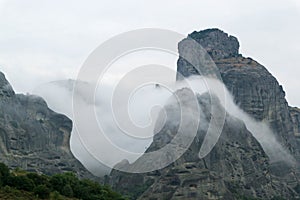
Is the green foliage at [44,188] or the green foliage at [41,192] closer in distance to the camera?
the green foliage at [44,188]

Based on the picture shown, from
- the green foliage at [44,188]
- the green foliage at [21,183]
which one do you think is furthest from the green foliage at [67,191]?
the green foliage at [21,183]

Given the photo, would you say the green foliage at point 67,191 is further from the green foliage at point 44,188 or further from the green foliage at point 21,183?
the green foliage at point 21,183

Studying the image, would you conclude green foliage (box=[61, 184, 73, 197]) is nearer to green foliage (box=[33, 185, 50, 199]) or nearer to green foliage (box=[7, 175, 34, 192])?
green foliage (box=[7, 175, 34, 192])

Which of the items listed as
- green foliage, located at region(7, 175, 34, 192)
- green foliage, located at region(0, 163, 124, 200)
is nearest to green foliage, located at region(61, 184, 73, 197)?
green foliage, located at region(0, 163, 124, 200)

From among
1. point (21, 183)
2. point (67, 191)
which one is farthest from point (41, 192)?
point (67, 191)

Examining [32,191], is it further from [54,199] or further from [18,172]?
[18,172]

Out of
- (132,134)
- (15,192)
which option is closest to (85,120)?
(132,134)

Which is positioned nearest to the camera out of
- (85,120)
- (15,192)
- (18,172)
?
(15,192)

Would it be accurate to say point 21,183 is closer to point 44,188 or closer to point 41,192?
point 44,188

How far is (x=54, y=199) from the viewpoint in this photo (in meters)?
102

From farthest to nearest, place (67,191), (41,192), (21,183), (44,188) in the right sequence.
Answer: (67,191) < (21,183) < (44,188) < (41,192)

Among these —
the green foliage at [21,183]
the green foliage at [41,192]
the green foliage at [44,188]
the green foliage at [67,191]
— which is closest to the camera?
the green foliage at [44,188]

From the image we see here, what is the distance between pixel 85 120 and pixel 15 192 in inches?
1683

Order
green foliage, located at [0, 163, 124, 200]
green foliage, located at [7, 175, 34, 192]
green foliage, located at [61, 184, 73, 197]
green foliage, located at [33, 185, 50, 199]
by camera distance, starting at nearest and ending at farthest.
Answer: green foliage, located at [0, 163, 124, 200], green foliage, located at [33, 185, 50, 199], green foliage, located at [7, 175, 34, 192], green foliage, located at [61, 184, 73, 197]
